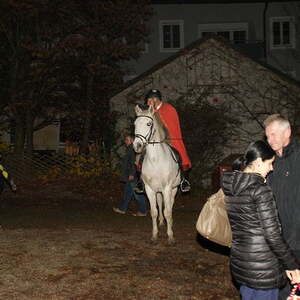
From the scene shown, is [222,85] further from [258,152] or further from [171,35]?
[258,152]

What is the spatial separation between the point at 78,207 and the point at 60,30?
324 inches

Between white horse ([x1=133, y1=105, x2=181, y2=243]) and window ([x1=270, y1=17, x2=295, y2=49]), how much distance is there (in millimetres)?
23276

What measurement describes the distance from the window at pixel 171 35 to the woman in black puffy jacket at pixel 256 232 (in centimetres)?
2699

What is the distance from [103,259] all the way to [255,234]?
14.8ft

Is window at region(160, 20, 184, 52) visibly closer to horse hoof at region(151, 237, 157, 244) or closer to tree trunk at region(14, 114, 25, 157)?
tree trunk at region(14, 114, 25, 157)

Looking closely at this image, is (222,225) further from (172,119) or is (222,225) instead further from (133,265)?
(172,119)

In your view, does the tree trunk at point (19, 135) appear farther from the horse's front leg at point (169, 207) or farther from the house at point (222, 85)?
the horse's front leg at point (169, 207)

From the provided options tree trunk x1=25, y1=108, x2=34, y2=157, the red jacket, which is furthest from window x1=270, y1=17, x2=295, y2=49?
the red jacket

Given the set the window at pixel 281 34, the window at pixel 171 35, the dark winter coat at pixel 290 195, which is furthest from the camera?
the window at pixel 281 34

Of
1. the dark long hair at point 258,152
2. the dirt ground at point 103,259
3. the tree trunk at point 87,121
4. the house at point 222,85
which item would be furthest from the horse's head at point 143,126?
the tree trunk at point 87,121

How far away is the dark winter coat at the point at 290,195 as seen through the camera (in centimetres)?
451

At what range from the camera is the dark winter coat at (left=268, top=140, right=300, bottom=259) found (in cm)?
451

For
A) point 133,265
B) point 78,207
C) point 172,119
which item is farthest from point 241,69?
point 133,265

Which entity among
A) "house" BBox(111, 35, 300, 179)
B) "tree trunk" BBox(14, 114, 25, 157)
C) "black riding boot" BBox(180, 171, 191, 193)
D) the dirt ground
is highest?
"house" BBox(111, 35, 300, 179)
